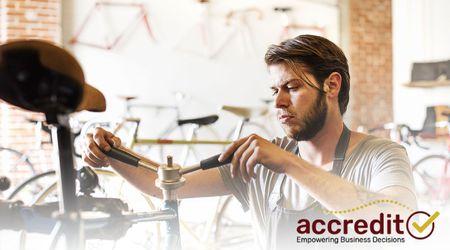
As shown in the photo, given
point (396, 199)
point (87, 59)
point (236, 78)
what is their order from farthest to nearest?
point (236, 78) → point (87, 59) → point (396, 199)

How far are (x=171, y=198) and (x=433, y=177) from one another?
2.45 meters

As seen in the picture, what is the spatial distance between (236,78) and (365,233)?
3257 millimetres

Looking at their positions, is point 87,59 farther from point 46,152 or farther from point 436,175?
point 436,175

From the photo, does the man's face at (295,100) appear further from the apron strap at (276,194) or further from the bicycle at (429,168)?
the bicycle at (429,168)

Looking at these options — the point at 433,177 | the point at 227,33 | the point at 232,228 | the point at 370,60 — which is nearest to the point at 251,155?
the point at 232,228

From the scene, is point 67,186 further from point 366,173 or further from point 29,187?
point 29,187

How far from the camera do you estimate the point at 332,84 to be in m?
0.62

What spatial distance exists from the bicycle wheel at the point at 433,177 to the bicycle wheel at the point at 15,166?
2165 millimetres

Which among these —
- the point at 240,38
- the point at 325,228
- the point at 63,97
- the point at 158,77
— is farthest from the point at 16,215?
the point at 240,38

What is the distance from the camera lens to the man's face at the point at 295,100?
0.60 m

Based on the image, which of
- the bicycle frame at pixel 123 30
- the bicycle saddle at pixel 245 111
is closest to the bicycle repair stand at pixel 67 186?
the bicycle saddle at pixel 245 111

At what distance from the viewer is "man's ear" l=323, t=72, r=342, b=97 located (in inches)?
24.0

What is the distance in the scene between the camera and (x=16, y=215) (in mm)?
454

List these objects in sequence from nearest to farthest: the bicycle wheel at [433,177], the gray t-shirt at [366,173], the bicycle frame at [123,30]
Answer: the gray t-shirt at [366,173]
the bicycle wheel at [433,177]
the bicycle frame at [123,30]
